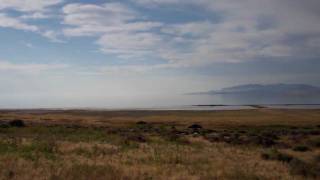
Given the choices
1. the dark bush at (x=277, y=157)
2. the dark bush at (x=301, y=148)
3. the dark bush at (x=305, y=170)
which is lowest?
the dark bush at (x=301, y=148)

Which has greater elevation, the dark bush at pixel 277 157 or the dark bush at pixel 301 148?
the dark bush at pixel 277 157

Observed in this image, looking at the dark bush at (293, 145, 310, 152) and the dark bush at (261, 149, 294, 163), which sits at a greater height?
the dark bush at (261, 149, 294, 163)

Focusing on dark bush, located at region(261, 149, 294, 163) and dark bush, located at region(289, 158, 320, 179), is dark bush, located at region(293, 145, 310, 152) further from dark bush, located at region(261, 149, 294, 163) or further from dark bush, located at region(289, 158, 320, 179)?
dark bush, located at region(289, 158, 320, 179)

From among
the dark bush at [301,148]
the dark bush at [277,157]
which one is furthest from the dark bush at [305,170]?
the dark bush at [301,148]

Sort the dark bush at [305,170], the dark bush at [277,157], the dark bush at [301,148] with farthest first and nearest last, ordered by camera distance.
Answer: the dark bush at [301,148] → the dark bush at [277,157] → the dark bush at [305,170]

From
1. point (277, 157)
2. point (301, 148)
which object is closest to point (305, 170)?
point (277, 157)

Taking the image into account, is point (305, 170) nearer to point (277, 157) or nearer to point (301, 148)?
point (277, 157)

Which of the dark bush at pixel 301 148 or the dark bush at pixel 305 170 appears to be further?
the dark bush at pixel 301 148

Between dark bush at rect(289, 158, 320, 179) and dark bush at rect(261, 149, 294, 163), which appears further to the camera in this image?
dark bush at rect(261, 149, 294, 163)

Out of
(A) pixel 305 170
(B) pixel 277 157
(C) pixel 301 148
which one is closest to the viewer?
(A) pixel 305 170

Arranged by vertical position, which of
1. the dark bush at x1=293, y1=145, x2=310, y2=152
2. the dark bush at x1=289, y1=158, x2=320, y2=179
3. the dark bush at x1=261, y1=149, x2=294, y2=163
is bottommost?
the dark bush at x1=293, y1=145, x2=310, y2=152

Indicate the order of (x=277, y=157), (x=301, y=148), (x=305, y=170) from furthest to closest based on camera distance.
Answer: (x=301, y=148) < (x=277, y=157) < (x=305, y=170)

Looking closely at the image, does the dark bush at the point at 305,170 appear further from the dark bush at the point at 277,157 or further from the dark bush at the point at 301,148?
the dark bush at the point at 301,148

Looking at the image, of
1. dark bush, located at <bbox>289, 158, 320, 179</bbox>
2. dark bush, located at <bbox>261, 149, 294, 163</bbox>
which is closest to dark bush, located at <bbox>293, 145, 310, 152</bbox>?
dark bush, located at <bbox>261, 149, 294, 163</bbox>
